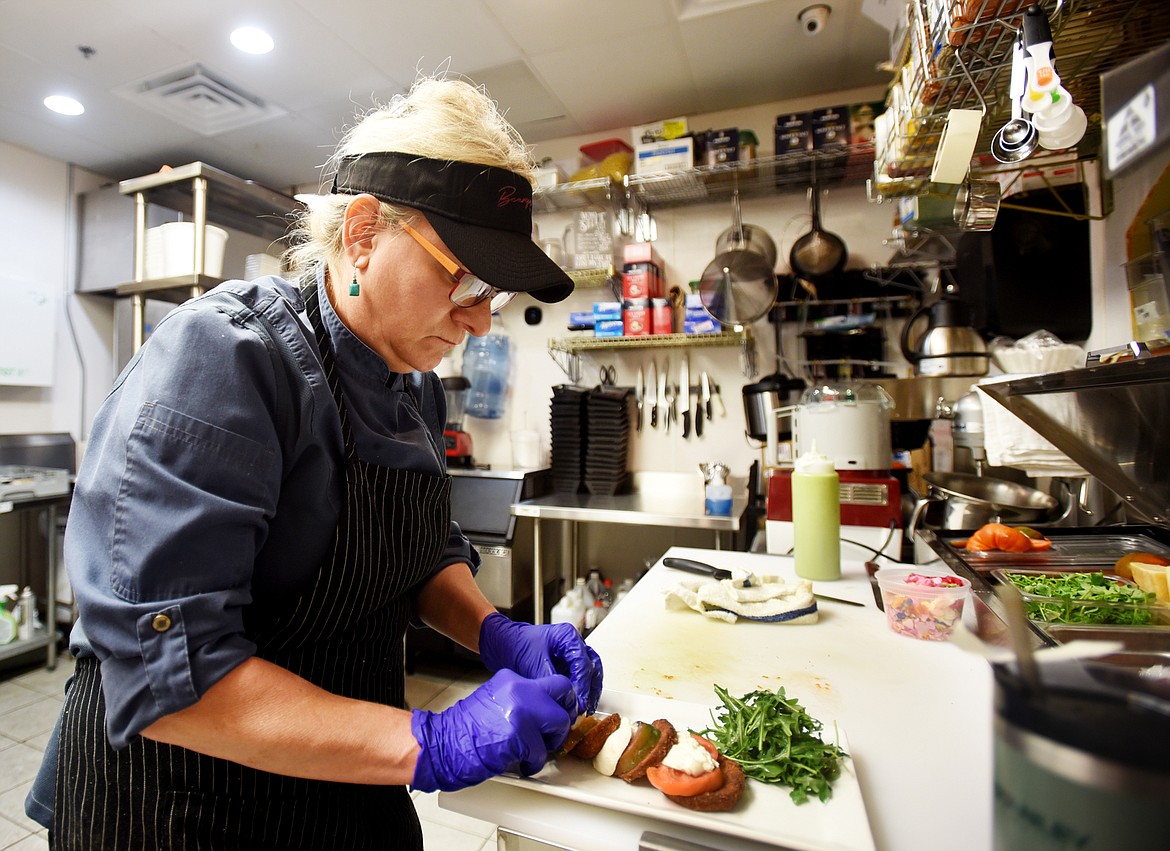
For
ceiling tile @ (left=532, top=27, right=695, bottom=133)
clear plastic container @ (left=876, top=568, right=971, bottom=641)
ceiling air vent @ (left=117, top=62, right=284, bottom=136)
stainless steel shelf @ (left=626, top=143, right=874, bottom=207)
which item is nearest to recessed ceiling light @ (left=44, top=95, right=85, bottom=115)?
ceiling air vent @ (left=117, top=62, right=284, bottom=136)

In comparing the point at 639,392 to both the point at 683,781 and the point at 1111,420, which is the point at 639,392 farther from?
the point at 683,781

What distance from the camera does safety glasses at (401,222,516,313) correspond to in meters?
0.97

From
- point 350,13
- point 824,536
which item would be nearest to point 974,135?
point 824,536

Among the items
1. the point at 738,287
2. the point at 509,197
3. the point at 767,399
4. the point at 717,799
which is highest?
the point at 738,287

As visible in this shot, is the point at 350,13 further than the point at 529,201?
Yes

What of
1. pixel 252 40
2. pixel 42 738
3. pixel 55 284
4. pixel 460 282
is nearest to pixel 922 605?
pixel 460 282

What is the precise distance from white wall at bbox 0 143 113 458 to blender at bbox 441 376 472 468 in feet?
8.43

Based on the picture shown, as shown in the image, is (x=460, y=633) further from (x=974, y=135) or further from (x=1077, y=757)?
(x=974, y=135)

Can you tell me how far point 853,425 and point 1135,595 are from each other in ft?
2.85

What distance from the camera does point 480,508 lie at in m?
3.21

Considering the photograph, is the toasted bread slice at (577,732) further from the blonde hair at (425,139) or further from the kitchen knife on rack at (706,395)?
the kitchen knife on rack at (706,395)

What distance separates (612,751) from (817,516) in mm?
1020

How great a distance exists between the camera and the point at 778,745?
80cm

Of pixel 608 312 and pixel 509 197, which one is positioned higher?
pixel 608 312
